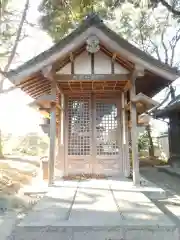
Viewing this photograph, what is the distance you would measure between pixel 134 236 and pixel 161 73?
15.1 ft

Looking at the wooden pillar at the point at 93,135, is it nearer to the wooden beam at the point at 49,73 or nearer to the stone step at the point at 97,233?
the wooden beam at the point at 49,73

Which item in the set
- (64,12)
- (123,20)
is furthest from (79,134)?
(123,20)

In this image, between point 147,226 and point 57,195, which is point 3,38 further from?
point 147,226

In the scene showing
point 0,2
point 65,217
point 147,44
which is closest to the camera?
point 65,217

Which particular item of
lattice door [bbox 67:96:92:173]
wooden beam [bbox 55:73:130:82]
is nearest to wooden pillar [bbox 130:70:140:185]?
wooden beam [bbox 55:73:130:82]

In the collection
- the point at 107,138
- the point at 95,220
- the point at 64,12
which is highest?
the point at 64,12

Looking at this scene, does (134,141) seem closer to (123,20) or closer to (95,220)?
(95,220)

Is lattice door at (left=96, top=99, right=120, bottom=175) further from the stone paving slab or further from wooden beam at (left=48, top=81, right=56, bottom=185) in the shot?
the stone paving slab

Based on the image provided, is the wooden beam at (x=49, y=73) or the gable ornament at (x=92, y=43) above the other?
the gable ornament at (x=92, y=43)

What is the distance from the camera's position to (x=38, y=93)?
970 cm

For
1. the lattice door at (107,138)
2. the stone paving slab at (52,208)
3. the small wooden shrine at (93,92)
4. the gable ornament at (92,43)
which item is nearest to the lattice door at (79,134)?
the small wooden shrine at (93,92)

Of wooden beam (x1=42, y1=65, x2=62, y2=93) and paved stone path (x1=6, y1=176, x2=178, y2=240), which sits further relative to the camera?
wooden beam (x1=42, y1=65, x2=62, y2=93)

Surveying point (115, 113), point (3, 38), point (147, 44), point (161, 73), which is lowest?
point (115, 113)

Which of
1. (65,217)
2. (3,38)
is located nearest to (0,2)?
(3,38)
